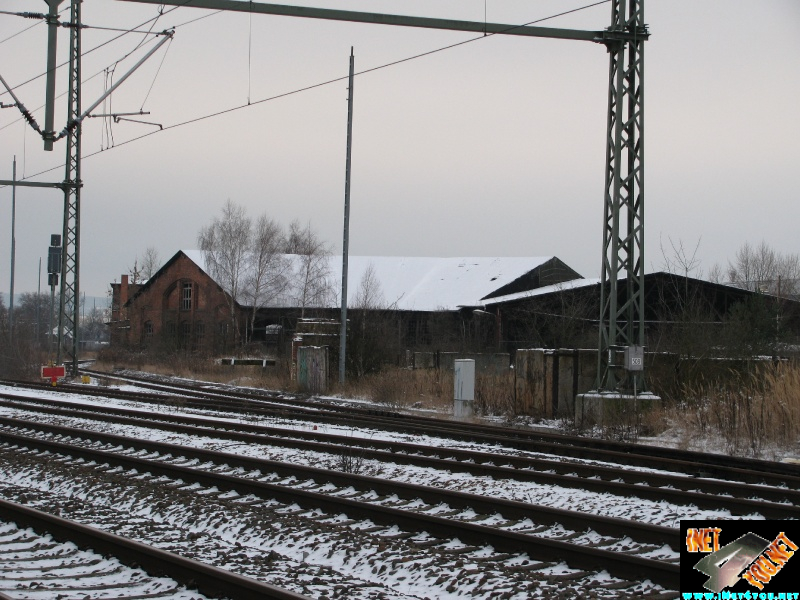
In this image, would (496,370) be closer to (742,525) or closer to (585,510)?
(585,510)

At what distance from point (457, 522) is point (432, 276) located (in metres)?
58.5

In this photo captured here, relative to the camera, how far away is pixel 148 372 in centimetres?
4291

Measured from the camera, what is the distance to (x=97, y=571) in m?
6.71

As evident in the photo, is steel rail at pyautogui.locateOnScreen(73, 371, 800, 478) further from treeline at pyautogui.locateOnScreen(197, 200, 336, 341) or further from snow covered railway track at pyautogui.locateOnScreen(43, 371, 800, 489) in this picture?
treeline at pyautogui.locateOnScreen(197, 200, 336, 341)

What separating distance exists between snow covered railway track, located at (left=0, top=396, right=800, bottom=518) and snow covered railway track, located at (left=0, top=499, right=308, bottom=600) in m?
4.89

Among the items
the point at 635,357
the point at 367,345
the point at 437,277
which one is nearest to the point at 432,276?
the point at 437,277

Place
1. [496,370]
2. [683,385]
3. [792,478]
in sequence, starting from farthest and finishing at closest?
1. [496,370]
2. [683,385]
3. [792,478]

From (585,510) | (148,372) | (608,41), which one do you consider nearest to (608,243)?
(608,41)

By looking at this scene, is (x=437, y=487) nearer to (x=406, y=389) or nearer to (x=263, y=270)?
(x=406, y=389)

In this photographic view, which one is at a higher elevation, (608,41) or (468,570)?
(608,41)

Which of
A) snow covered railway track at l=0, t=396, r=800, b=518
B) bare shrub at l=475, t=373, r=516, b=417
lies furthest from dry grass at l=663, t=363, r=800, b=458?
bare shrub at l=475, t=373, r=516, b=417

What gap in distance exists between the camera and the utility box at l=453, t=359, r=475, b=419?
2023 cm

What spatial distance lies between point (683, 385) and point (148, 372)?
1191 inches

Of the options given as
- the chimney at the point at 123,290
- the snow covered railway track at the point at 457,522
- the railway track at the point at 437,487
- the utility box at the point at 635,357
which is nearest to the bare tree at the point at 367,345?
the railway track at the point at 437,487
